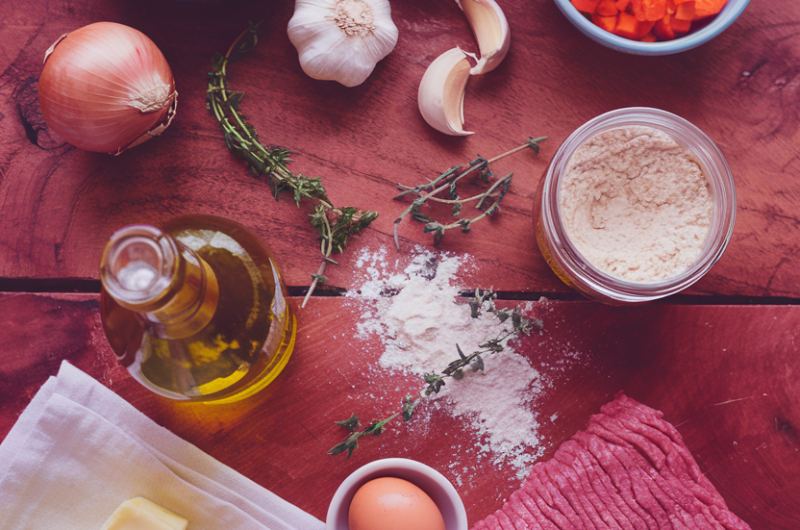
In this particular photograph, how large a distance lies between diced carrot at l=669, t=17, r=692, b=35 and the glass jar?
0.54 feet

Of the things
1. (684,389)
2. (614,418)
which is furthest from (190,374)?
(684,389)

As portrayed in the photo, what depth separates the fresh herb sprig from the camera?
0.90 meters

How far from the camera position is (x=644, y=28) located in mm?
917

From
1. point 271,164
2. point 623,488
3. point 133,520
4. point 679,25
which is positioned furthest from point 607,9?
point 133,520

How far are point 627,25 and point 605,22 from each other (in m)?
0.04

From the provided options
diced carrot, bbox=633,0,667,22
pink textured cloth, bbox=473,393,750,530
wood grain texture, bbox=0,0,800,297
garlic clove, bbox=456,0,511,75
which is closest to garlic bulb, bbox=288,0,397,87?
wood grain texture, bbox=0,0,800,297

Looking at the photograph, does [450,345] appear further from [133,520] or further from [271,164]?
[133,520]

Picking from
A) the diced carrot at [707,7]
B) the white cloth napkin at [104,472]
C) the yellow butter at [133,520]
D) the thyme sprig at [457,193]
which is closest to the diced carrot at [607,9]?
the diced carrot at [707,7]

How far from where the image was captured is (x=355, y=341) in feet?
3.11

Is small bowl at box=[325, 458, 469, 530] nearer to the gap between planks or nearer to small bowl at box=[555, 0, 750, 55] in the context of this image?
the gap between planks

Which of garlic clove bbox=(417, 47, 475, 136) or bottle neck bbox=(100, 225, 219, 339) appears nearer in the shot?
bottle neck bbox=(100, 225, 219, 339)

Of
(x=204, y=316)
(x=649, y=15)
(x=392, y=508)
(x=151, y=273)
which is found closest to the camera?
(x=151, y=273)

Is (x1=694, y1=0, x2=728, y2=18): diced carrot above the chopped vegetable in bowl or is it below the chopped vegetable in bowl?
above

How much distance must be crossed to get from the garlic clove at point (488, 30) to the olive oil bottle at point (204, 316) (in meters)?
0.50
